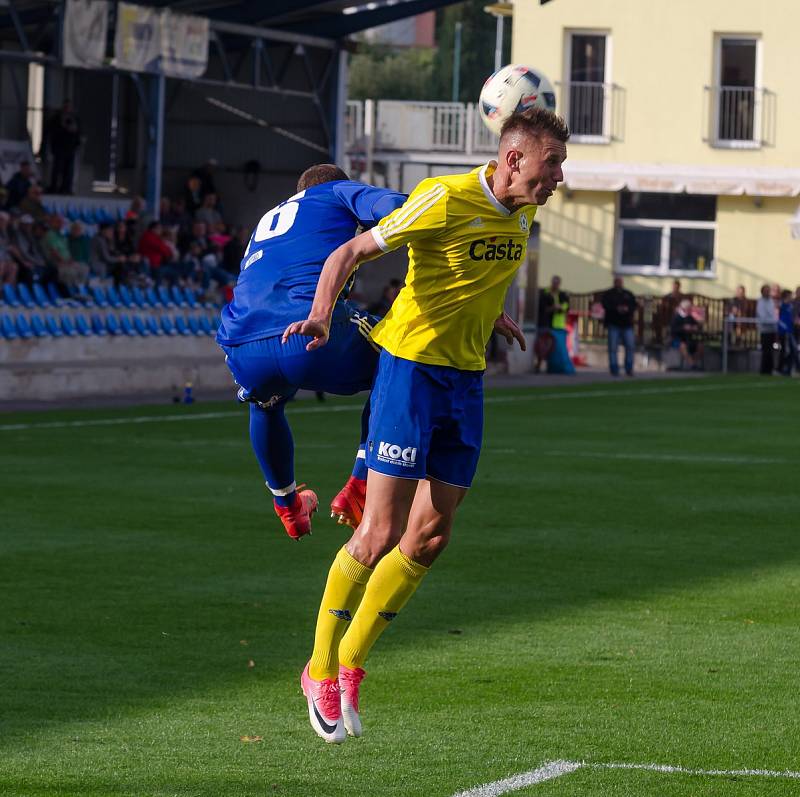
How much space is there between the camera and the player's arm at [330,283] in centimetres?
568

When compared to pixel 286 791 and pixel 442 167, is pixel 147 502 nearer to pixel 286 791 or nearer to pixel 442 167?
pixel 286 791

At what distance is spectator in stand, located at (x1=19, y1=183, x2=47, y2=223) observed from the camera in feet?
81.5

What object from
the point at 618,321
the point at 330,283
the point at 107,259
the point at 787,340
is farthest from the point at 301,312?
the point at 787,340

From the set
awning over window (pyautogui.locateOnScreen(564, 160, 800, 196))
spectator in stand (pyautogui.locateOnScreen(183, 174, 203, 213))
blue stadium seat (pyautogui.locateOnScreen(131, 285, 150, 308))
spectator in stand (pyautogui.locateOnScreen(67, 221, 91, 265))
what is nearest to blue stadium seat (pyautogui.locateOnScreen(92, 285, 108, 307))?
blue stadium seat (pyautogui.locateOnScreen(131, 285, 150, 308))

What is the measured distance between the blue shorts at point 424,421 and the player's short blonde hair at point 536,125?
841 mm

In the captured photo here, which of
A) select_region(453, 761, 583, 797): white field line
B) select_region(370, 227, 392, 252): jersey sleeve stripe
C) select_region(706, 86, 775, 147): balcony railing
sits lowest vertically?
select_region(453, 761, 583, 797): white field line

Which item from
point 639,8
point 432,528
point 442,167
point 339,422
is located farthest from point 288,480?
point 442,167

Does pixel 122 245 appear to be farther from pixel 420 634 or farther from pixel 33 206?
pixel 420 634

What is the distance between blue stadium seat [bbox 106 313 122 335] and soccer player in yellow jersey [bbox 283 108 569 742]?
18.6m

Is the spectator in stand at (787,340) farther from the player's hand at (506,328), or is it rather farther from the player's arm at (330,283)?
the player's arm at (330,283)

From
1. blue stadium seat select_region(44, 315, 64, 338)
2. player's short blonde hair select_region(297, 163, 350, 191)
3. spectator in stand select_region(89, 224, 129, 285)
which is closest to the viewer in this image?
player's short blonde hair select_region(297, 163, 350, 191)

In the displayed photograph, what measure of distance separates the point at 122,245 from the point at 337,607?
20.8 meters

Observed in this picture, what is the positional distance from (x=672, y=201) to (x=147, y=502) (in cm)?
3124

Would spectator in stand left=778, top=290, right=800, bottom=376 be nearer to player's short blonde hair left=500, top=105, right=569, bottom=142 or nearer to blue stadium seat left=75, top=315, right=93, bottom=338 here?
blue stadium seat left=75, top=315, right=93, bottom=338
